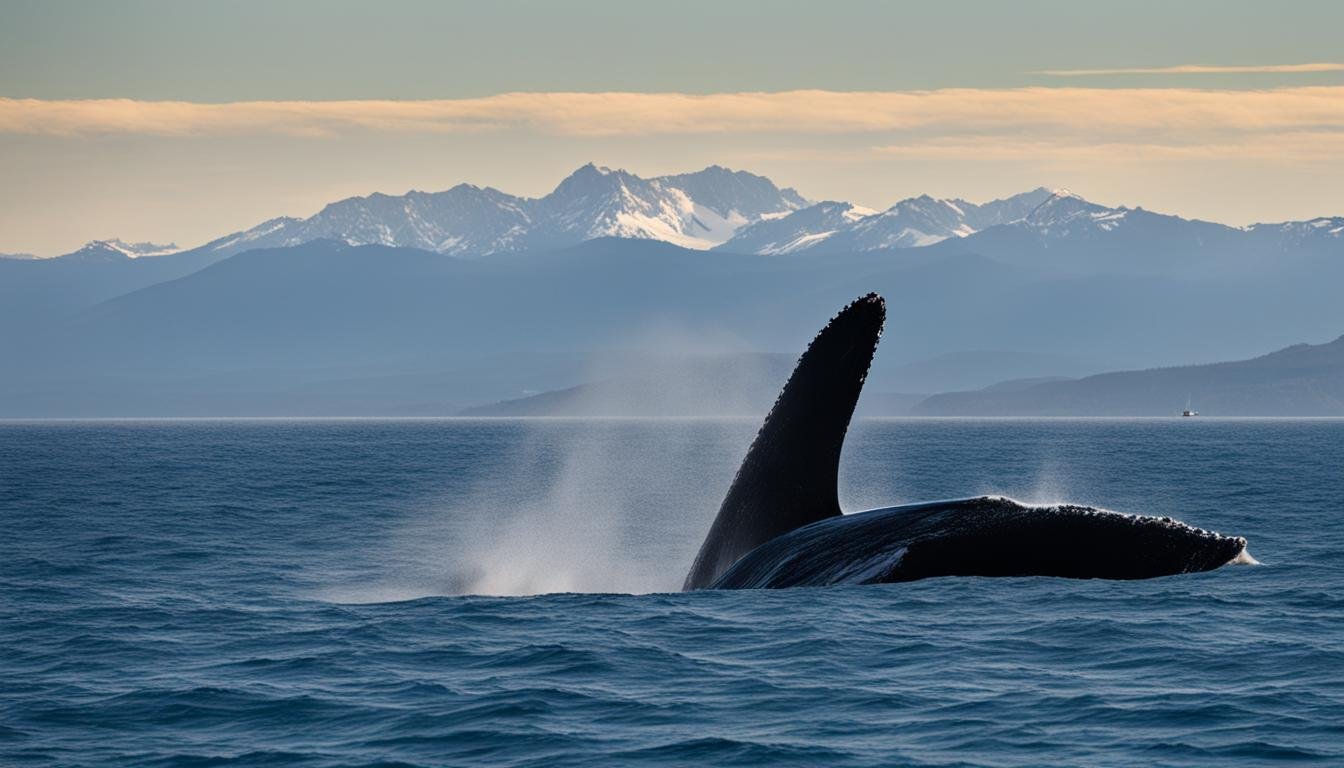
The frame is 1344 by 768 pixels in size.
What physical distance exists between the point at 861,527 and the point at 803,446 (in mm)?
1185

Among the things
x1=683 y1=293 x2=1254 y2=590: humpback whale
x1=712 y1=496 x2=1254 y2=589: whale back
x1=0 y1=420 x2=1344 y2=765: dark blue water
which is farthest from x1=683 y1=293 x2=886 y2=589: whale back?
x1=0 y1=420 x2=1344 y2=765: dark blue water

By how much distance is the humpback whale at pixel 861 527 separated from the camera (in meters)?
16.9

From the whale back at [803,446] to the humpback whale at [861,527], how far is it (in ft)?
0.03

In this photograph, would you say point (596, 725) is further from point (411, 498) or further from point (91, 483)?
point (91, 483)

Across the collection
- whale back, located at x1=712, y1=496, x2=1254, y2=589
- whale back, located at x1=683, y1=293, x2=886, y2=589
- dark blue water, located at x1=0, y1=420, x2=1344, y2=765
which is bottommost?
dark blue water, located at x1=0, y1=420, x2=1344, y2=765

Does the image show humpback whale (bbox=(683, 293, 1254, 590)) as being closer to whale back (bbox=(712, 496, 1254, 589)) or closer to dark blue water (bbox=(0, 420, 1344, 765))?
whale back (bbox=(712, 496, 1254, 589))

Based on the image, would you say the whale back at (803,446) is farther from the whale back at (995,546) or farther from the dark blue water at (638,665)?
the dark blue water at (638,665)

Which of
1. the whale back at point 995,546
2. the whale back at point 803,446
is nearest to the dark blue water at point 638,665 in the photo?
the whale back at point 995,546

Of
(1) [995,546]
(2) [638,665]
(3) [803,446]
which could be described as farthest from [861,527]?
(2) [638,665]

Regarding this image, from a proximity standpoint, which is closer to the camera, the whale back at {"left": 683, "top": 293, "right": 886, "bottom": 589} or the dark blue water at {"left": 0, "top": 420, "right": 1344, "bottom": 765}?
the dark blue water at {"left": 0, "top": 420, "right": 1344, "bottom": 765}

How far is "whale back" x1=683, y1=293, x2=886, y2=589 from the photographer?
16922 mm

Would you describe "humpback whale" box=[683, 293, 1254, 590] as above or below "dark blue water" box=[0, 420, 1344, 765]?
above

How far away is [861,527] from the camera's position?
18.3m

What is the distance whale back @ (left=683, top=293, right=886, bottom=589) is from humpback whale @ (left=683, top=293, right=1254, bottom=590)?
1 centimetres
